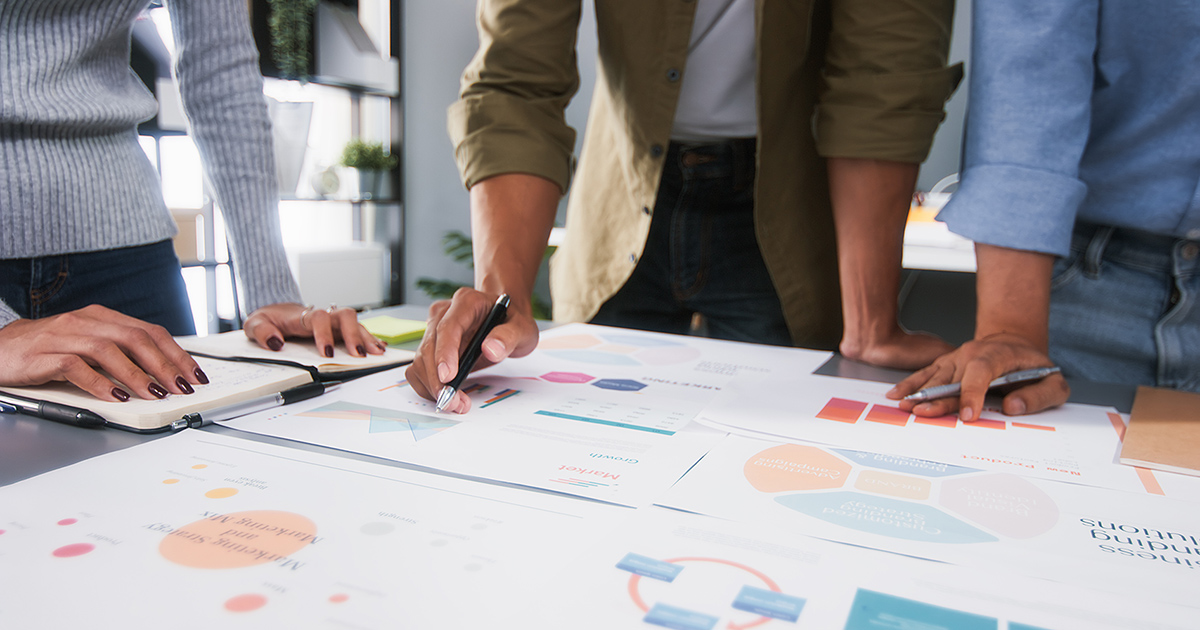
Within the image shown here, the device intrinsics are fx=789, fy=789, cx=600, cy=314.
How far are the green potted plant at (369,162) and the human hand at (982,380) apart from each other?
3.51 metres

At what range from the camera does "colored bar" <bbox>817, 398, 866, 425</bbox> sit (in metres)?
0.70

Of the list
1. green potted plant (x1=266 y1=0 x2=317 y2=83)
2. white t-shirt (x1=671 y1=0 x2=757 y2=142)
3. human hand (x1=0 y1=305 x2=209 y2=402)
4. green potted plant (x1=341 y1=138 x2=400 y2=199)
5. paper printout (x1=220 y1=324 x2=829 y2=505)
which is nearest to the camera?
paper printout (x1=220 y1=324 x2=829 y2=505)

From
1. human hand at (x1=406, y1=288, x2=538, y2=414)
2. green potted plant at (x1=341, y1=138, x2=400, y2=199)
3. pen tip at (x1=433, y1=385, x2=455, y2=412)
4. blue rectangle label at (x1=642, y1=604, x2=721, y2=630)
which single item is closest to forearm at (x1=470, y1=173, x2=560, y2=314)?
human hand at (x1=406, y1=288, x2=538, y2=414)

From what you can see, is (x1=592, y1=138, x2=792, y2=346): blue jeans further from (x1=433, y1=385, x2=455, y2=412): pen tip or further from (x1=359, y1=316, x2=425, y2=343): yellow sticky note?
(x1=433, y1=385, x2=455, y2=412): pen tip

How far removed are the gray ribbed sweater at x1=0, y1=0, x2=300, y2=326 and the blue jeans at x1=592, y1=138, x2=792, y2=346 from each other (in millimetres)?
534

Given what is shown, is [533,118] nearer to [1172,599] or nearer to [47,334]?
[47,334]

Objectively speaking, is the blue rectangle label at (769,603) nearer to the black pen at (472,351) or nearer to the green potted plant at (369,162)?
the black pen at (472,351)

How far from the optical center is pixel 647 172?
1.18 meters

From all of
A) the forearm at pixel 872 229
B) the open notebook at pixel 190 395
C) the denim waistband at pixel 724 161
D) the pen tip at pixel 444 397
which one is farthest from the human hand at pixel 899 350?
the open notebook at pixel 190 395

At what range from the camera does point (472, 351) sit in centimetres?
73

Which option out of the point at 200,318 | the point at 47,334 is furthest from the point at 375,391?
the point at 200,318

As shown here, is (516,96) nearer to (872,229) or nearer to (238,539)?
(872,229)

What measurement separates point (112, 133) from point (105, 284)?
0.19 metres

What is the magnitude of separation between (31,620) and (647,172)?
963mm
